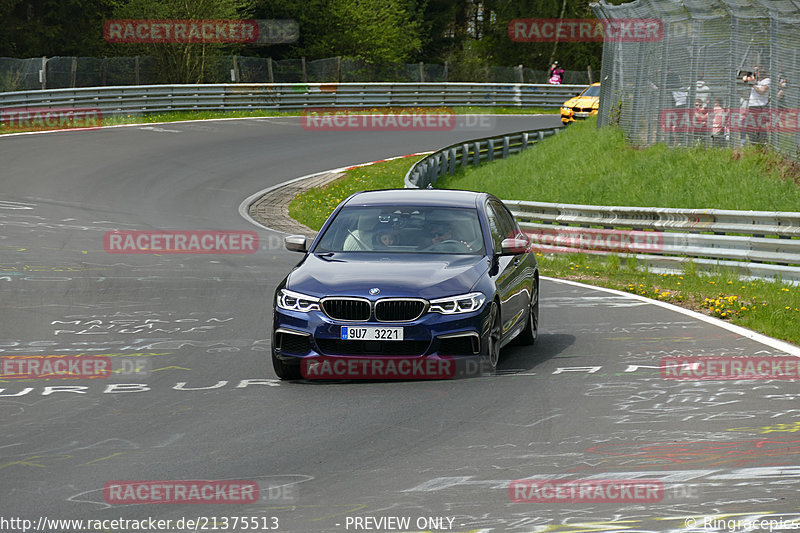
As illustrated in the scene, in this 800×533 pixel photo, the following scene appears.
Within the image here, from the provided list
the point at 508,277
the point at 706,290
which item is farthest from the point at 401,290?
the point at 706,290

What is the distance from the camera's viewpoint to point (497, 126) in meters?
46.6

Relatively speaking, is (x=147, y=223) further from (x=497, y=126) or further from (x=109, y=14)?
(x=109, y=14)

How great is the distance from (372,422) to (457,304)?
170 cm

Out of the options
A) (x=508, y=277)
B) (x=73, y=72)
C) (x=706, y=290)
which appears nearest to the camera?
(x=508, y=277)

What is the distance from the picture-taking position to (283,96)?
46.8 meters

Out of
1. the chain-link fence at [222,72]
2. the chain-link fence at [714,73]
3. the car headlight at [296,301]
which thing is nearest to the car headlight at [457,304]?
the car headlight at [296,301]

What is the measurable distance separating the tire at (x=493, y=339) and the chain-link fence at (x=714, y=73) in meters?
12.9

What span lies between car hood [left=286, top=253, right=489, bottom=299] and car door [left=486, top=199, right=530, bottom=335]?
0.30 metres

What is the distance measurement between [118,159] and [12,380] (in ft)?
75.6

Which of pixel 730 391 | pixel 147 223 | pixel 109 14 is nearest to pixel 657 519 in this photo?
pixel 730 391

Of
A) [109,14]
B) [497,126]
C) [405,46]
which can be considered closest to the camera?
[497,126]

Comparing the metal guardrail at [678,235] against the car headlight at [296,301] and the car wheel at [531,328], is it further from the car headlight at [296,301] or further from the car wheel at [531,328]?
the car headlight at [296,301]

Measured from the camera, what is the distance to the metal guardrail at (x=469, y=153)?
28969mm

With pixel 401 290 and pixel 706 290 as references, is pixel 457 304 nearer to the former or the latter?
pixel 401 290
